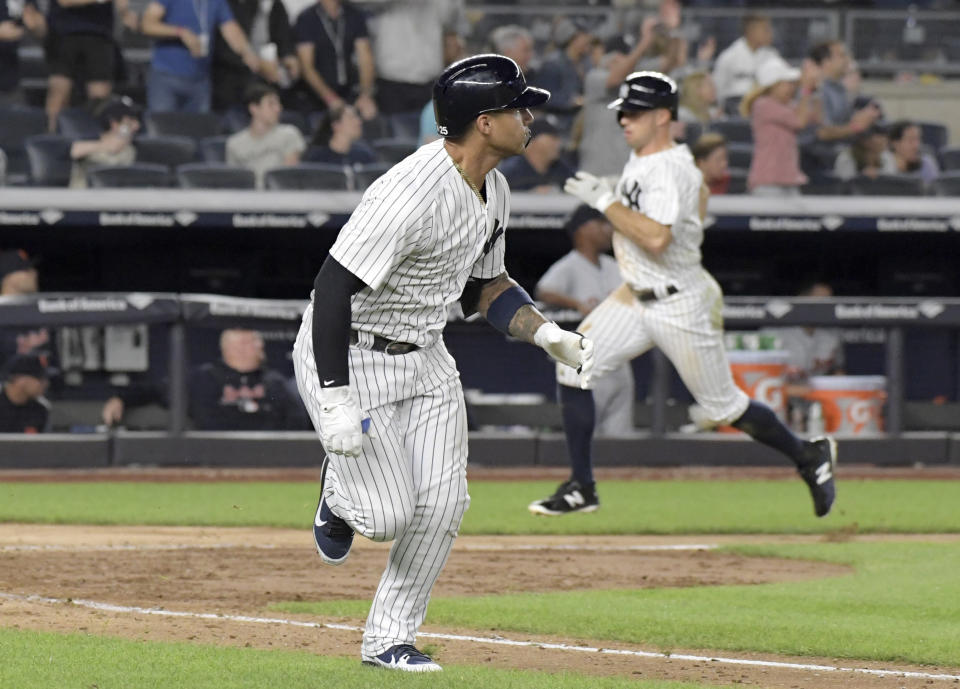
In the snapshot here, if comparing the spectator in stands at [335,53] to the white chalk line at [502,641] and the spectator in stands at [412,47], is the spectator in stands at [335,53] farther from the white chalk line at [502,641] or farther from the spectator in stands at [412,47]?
the white chalk line at [502,641]

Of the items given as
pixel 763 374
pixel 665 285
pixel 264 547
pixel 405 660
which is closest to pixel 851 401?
pixel 763 374

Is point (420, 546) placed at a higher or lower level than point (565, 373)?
higher

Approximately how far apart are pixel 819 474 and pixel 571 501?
A: 1136 millimetres

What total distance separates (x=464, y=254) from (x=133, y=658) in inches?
50.4

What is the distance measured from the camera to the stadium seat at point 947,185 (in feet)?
38.2

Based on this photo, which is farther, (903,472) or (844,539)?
(903,472)

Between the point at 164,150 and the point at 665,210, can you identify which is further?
the point at 164,150

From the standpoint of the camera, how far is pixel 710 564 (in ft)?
20.9

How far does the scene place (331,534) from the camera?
3.96 meters

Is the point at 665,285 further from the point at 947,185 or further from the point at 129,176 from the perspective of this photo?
the point at 947,185

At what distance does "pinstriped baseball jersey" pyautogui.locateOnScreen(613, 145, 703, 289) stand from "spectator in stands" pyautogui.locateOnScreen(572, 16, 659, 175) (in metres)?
3.82

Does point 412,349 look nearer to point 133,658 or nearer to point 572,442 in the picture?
point 133,658

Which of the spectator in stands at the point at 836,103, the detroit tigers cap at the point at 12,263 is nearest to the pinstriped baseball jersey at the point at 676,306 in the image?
the detroit tigers cap at the point at 12,263

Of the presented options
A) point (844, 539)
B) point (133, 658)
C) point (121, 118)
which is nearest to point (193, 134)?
point (121, 118)
